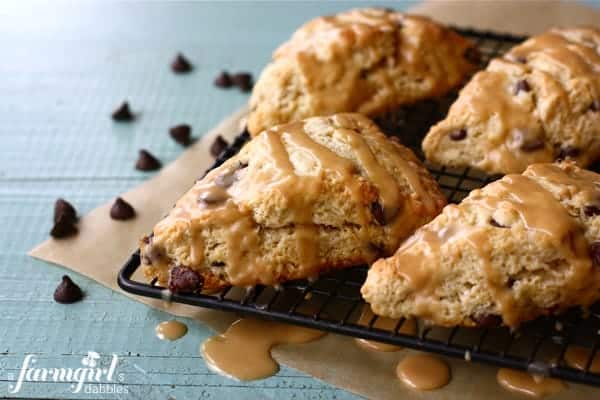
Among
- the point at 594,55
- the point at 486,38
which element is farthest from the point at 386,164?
the point at 486,38

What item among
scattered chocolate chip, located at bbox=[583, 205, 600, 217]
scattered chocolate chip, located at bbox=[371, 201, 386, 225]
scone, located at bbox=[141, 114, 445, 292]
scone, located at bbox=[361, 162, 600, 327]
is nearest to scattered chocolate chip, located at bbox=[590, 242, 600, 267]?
scone, located at bbox=[361, 162, 600, 327]

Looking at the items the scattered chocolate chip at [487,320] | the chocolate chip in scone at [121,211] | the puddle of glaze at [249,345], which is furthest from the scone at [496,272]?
the chocolate chip in scone at [121,211]

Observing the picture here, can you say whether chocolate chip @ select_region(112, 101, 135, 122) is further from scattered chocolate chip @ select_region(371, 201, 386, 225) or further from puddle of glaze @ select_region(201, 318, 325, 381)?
scattered chocolate chip @ select_region(371, 201, 386, 225)

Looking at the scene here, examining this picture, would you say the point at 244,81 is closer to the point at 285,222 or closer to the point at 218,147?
the point at 218,147

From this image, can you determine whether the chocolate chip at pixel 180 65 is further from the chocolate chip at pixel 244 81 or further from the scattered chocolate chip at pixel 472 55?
the scattered chocolate chip at pixel 472 55

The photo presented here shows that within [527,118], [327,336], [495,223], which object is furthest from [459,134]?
[327,336]

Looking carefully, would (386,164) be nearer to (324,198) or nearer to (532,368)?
(324,198)
